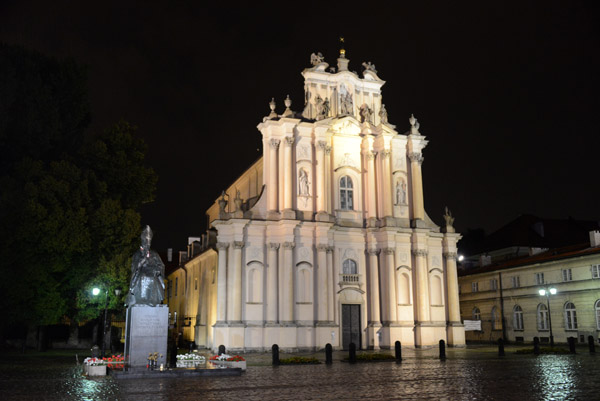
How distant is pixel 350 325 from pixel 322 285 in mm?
3687

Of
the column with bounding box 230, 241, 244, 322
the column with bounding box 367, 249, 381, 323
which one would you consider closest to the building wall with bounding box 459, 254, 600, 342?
Result: the column with bounding box 367, 249, 381, 323

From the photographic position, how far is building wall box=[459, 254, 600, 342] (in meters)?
40.9

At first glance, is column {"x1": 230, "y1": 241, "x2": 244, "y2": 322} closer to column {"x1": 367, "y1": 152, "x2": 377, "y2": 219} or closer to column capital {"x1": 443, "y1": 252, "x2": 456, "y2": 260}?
column {"x1": 367, "y1": 152, "x2": 377, "y2": 219}

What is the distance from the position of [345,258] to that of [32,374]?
21.7 meters

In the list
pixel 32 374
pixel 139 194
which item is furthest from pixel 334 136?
pixel 32 374

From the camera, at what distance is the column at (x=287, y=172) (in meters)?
35.8

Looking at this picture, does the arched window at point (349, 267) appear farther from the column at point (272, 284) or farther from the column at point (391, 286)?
the column at point (272, 284)

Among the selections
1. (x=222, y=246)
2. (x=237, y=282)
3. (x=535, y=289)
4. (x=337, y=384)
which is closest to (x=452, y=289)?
(x=535, y=289)

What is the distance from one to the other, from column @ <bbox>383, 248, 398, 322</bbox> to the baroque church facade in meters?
0.07

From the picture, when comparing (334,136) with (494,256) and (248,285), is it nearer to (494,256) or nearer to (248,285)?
(248,285)

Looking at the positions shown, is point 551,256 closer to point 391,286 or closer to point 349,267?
point 391,286

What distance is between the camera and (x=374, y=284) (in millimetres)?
37438

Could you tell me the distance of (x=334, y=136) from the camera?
128ft

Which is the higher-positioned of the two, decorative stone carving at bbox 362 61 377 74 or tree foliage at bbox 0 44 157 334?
decorative stone carving at bbox 362 61 377 74
